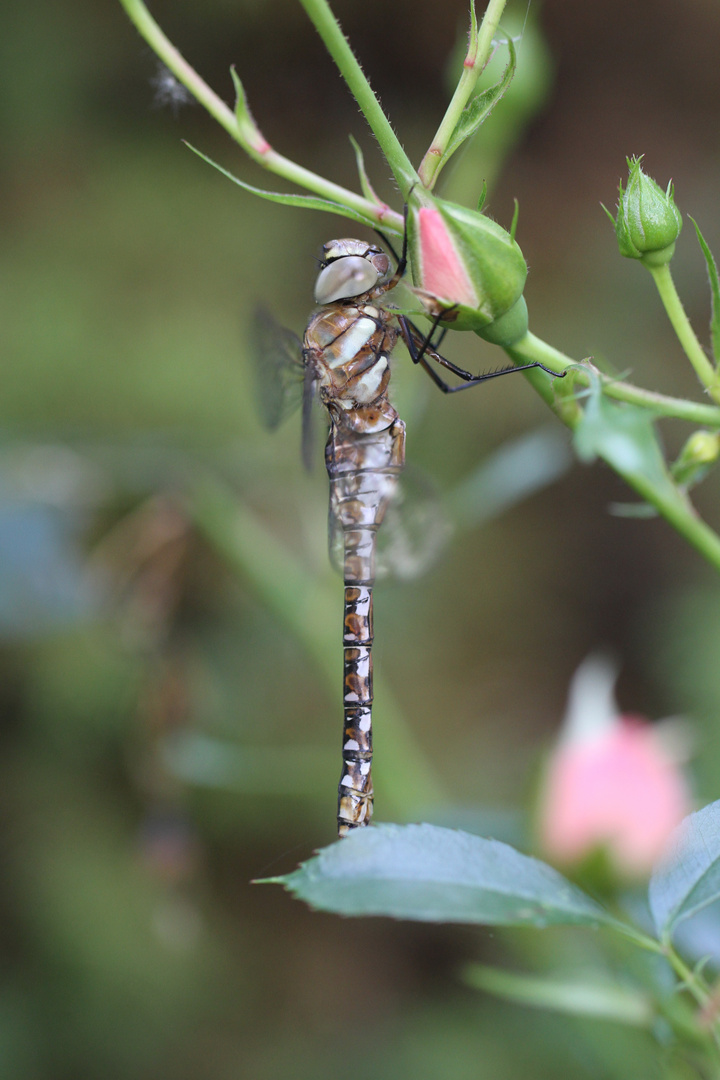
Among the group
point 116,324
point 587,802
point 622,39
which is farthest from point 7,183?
point 587,802

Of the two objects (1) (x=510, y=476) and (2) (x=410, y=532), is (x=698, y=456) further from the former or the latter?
(1) (x=510, y=476)

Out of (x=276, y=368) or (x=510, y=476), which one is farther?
(x=510, y=476)

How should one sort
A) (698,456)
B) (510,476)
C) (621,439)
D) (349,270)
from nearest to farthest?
(621,439) → (698,456) → (349,270) → (510,476)

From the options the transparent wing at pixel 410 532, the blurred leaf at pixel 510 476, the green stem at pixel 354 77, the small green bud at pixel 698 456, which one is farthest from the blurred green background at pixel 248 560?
the green stem at pixel 354 77

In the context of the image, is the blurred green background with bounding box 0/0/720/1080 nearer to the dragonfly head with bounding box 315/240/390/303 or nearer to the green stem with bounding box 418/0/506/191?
the dragonfly head with bounding box 315/240/390/303

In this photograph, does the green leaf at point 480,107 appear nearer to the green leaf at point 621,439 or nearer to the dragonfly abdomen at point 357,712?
the green leaf at point 621,439

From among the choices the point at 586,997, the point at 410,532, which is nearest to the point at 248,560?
the point at 410,532
